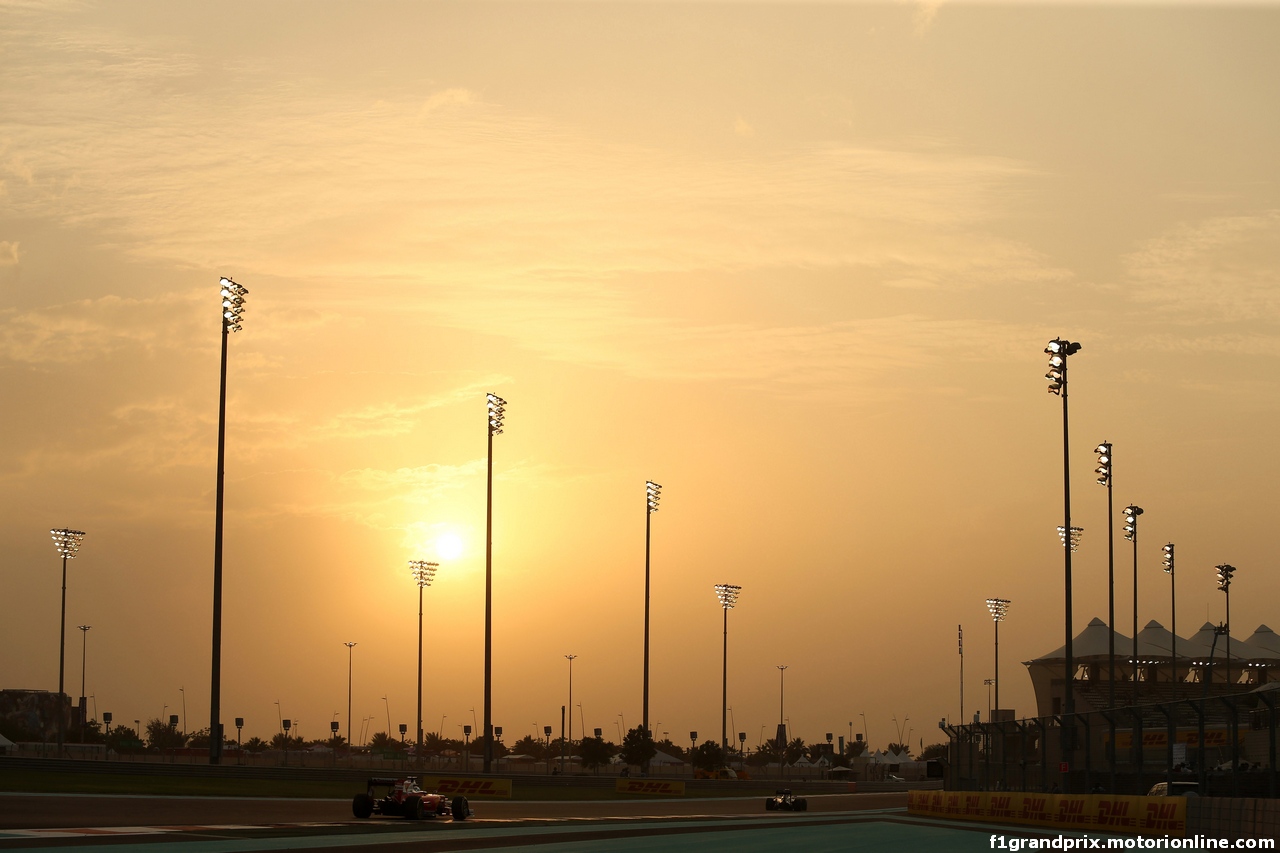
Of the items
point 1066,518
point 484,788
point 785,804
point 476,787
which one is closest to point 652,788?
point 484,788

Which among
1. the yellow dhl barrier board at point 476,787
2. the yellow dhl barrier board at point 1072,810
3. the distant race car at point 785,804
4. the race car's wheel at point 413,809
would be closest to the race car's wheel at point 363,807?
the race car's wheel at point 413,809

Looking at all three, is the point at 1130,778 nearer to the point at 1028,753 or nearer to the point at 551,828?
the point at 1028,753

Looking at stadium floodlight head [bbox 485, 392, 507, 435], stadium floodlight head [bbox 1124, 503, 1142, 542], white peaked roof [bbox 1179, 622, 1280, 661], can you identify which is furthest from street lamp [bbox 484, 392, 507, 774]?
white peaked roof [bbox 1179, 622, 1280, 661]

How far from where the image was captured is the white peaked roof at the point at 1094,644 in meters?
120

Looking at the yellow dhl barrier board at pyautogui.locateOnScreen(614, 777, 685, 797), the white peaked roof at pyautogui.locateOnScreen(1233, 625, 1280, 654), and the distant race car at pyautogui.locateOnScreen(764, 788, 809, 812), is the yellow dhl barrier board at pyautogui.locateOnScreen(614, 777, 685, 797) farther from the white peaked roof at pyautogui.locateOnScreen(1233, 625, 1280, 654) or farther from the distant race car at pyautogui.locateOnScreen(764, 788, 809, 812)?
the white peaked roof at pyautogui.locateOnScreen(1233, 625, 1280, 654)

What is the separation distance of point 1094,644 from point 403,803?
3752 inches

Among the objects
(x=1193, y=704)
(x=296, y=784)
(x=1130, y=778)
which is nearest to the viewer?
(x=1193, y=704)

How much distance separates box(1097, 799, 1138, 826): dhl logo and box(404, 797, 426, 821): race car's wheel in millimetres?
18885

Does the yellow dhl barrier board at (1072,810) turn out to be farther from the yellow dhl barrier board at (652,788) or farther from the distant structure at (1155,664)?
the distant structure at (1155,664)

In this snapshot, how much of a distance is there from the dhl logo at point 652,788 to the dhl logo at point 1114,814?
146 feet

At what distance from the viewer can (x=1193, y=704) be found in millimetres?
30609

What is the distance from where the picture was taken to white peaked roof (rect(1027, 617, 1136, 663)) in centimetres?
12000

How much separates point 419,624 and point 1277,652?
82.7m

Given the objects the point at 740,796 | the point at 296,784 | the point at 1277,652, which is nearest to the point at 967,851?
the point at 296,784
